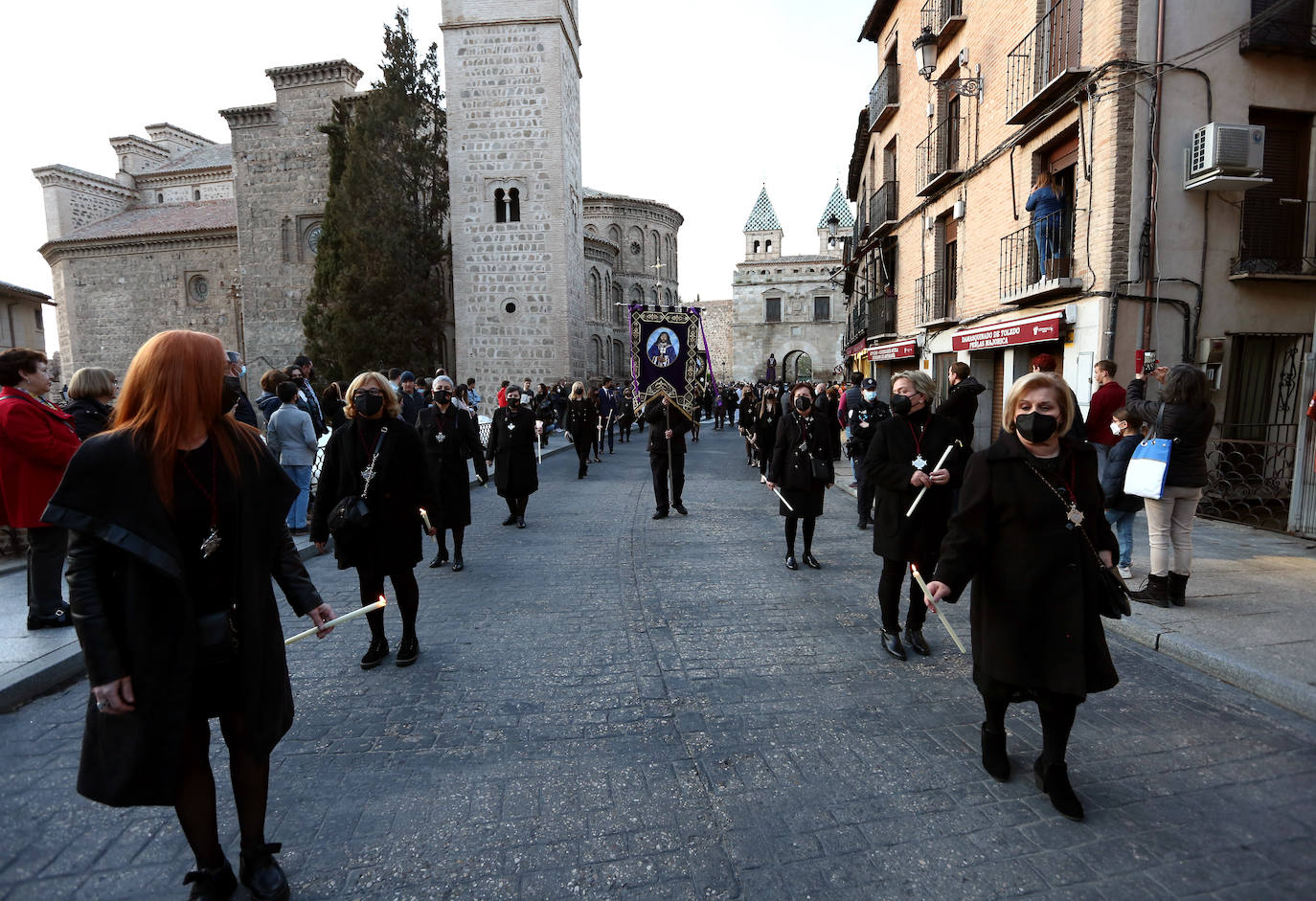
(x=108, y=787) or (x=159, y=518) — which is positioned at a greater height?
(x=159, y=518)

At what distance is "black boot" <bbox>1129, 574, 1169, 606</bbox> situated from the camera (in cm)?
535

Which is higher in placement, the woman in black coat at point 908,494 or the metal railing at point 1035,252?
the metal railing at point 1035,252

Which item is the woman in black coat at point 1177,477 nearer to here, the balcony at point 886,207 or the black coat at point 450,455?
the black coat at point 450,455

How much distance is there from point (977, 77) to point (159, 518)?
50.5 feet

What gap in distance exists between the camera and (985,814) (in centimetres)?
291

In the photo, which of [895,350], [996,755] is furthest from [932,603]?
[895,350]

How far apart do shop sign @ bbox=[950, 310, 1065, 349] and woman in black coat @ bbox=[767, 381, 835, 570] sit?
5464 mm

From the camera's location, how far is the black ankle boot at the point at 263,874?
244 cm

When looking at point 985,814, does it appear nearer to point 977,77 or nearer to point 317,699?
point 317,699

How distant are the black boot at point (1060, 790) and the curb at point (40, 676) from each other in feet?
16.4

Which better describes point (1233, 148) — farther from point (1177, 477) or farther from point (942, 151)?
point (942, 151)

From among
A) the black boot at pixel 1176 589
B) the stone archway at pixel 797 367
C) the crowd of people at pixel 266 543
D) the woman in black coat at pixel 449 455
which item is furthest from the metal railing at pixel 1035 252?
the stone archway at pixel 797 367

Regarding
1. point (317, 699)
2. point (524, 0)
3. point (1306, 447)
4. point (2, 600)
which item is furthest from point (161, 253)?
point (1306, 447)

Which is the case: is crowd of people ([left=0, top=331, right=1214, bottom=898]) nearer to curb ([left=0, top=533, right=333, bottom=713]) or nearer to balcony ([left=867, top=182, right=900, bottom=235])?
curb ([left=0, top=533, right=333, bottom=713])
